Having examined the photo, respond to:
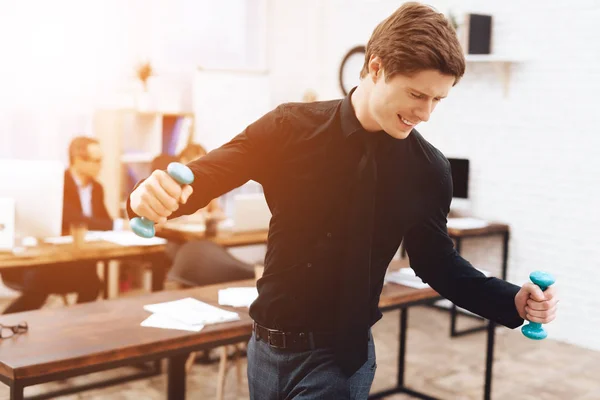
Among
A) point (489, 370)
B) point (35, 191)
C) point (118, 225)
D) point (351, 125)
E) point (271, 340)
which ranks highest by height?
point (351, 125)

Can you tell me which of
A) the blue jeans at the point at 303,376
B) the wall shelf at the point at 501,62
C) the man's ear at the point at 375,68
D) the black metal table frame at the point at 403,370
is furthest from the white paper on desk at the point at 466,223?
the man's ear at the point at 375,68

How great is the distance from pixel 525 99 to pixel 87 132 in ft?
11.1

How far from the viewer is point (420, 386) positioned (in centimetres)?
375

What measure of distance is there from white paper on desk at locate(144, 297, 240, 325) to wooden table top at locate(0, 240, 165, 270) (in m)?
1.07

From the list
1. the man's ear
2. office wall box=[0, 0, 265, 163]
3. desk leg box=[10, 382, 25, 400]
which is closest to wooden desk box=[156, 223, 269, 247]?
office wall box=[0, 0, 265, 163]

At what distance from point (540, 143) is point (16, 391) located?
12.8 ft

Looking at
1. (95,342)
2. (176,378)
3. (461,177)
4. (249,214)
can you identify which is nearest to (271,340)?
(95,342)

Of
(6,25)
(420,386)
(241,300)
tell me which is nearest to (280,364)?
(241,300)

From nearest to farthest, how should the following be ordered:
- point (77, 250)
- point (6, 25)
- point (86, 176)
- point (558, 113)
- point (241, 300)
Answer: point (241, 300), point (77, 250), point (86, 176), point (558, 113), point (6, 25)

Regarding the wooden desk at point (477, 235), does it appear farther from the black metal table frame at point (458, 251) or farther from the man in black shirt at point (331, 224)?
the man in black shirt at point (331, 224)

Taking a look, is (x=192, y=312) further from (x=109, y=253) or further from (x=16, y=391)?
(x=109, y=253)

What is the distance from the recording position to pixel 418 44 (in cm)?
126

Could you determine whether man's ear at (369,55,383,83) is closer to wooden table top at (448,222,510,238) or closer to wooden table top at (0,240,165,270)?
wooden table top at (0,240,165,270)

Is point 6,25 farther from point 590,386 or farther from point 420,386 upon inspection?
point 590,386
